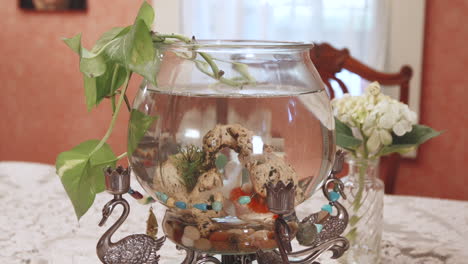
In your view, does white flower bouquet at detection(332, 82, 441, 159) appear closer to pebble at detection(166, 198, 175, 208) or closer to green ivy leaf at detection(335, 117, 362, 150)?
green ivy leaf at detection(335, 117, 362, 150)

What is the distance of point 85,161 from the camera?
68 centimetres

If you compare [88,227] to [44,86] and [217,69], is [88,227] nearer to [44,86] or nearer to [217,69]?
[217,69]

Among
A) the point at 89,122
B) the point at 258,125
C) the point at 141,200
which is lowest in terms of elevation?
the point at 89,122

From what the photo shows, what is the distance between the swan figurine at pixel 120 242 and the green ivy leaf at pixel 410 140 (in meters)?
0.43

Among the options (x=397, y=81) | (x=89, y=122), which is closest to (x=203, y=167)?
(x=397, y=81)

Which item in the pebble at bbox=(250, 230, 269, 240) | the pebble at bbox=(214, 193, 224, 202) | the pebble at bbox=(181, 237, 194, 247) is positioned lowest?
the pebble at bbox=(181, 237, 194, 247)

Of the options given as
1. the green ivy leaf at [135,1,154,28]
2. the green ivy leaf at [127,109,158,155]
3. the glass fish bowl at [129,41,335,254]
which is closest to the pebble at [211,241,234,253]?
the glass fish bowl at [129,41,335,254]

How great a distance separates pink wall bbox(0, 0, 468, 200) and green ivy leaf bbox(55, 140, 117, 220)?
6.49 feet

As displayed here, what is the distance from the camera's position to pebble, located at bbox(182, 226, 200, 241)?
2.16 feet

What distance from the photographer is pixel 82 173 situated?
68 centimetres

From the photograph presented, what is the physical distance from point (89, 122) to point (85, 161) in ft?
8.31

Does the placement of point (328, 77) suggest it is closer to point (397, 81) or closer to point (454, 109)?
point (397, 81)

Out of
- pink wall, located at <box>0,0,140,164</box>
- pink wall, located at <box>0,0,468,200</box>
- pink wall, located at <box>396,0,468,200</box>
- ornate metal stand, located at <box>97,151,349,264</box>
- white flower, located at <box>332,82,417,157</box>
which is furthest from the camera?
pink wall, located at <box>0,0,140,164</box>

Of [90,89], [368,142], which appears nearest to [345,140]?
[368,142]
